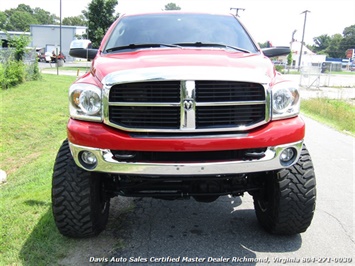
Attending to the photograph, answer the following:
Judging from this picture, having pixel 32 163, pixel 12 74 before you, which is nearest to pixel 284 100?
pixel 32 163

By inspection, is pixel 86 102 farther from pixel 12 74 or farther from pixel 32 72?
pixel 32 72

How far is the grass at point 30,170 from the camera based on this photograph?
3174 millimetres

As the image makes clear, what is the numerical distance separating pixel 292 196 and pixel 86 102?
1.88 m

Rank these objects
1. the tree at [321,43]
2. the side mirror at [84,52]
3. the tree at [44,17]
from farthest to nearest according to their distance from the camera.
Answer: the tree at [44,17] → the tree at [321,43] → the side mirror at [84,52]

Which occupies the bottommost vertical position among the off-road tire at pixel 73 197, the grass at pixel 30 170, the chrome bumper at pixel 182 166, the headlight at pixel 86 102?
the grass at pixel 30 170

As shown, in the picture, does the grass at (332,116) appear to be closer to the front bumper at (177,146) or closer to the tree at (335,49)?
the front bumper at (177,146)

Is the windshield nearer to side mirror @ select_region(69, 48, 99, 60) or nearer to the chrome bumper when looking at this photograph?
side mirror @ select_region(69, 48, 99, 60)

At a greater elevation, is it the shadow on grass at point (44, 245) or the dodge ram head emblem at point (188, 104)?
the dodge ram head emblem at point (188, 104)

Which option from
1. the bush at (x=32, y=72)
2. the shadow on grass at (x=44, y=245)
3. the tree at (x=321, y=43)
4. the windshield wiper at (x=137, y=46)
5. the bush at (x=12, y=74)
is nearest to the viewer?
the shadow on grass at (x=44, y=245)

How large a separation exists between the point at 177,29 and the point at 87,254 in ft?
8.09

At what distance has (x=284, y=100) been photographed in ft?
9.53

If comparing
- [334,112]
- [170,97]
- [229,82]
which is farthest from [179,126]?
[334,112]

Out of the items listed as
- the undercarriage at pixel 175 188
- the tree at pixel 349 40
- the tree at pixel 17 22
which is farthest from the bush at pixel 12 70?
the tree at pixel 349 40

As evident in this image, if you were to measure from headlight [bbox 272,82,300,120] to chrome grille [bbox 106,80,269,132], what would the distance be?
10cm
